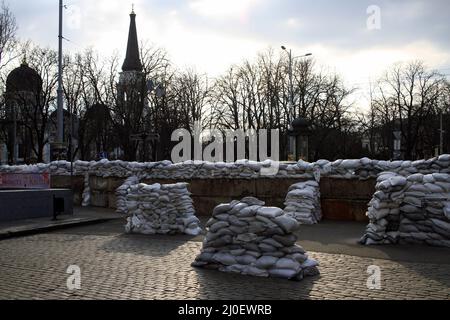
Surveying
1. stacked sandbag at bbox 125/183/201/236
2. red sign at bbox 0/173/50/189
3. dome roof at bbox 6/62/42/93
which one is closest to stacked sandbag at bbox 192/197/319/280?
stacked sandbag at bbox 125/183/201/236

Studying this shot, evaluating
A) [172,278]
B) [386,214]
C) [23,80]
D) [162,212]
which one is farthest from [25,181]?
[23,80]

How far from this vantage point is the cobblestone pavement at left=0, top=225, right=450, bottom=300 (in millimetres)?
5848

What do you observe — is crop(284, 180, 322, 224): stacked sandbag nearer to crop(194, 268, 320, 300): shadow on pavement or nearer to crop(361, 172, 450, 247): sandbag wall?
crop(361, 172, 450, 247): sandbag wall

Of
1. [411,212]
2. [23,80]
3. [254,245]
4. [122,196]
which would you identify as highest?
[23,80]

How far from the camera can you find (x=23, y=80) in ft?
105

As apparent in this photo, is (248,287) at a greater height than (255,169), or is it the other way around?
(255,169)

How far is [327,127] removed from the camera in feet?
133

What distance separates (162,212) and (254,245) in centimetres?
461

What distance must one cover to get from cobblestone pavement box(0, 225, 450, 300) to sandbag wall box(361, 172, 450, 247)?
172 cm

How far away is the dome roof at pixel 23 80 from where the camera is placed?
31.1 m

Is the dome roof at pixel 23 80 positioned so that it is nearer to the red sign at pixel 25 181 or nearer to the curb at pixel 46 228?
the red sign at pixel 25 181

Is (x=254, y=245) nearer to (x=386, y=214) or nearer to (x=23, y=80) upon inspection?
(x=386, y=214)
